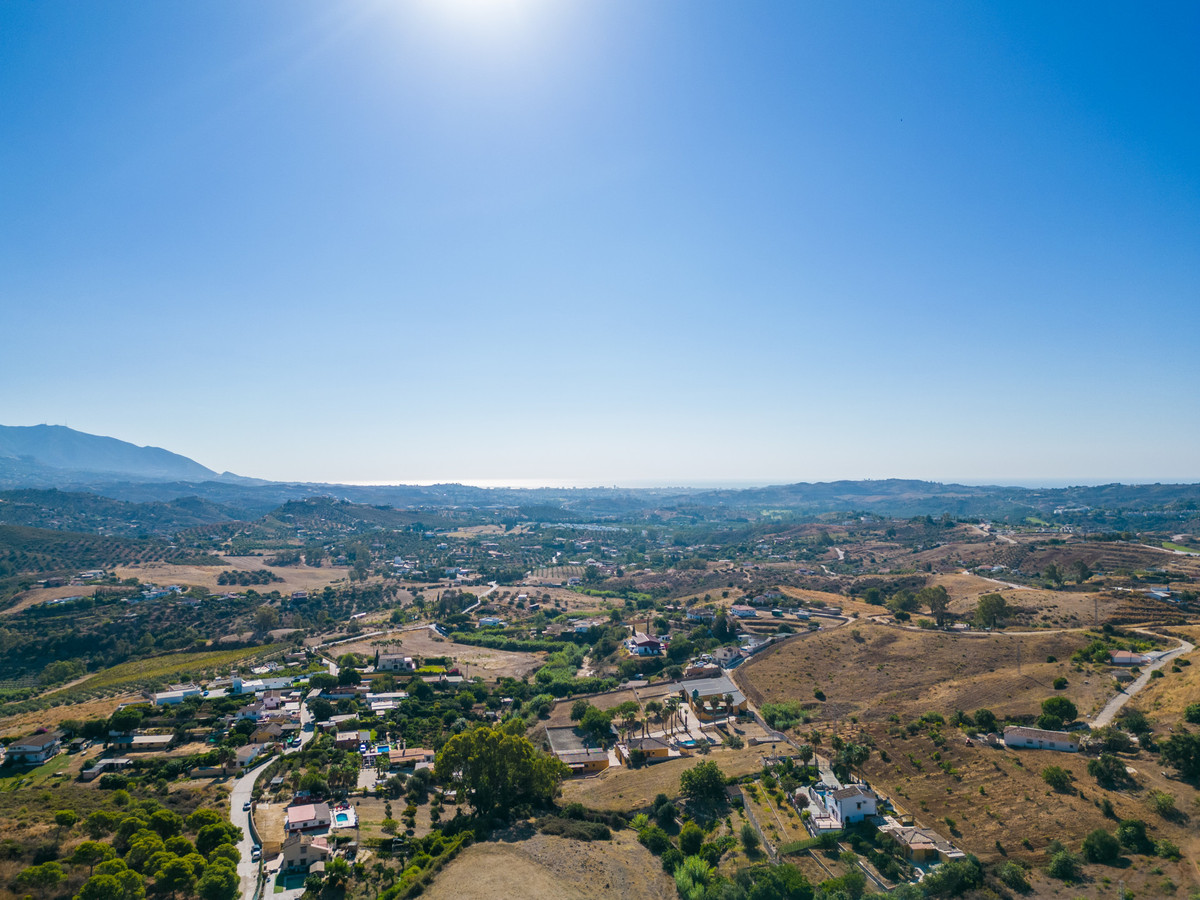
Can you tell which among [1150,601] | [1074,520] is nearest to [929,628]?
[1150,601]

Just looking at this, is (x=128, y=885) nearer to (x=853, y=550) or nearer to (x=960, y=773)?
(x=960, y=773)

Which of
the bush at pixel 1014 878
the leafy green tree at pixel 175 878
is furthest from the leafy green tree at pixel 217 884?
the bush at pixel 1014 878

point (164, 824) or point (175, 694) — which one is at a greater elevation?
point (164, 824)

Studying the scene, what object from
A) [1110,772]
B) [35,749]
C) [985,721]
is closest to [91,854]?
[35,749]

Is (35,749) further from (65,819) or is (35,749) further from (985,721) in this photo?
(985,721)

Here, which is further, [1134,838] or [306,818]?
[306,818]

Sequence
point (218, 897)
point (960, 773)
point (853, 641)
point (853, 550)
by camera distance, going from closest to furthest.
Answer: point (218, 897)
point (960, 773)
point (853, 641)
point (853, 550)

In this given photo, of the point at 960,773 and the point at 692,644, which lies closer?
the point at 960,773

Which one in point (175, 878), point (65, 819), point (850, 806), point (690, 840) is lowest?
point (690, 840)
